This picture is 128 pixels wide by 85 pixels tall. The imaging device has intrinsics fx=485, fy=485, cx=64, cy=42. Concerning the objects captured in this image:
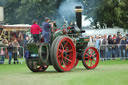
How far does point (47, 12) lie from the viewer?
172 ft

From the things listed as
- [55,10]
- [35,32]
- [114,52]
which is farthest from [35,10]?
[35,32]

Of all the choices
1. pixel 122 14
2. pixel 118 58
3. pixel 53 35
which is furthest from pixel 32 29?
pixel 122 14

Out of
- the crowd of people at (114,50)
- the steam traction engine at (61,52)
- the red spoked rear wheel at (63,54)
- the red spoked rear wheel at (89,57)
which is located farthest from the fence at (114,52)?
the red spoked rear wheel at (63,54)

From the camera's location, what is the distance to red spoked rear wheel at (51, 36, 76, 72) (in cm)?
1593

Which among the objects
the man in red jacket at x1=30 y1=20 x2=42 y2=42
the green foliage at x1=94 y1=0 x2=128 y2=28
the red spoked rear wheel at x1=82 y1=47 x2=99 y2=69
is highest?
the green foliage at x1=94 y1=0 x2=128 y2=28

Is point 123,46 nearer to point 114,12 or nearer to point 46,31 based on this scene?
point 46,31

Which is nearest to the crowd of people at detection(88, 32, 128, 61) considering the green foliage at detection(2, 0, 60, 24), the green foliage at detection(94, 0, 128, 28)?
the green foliage at detection(94, 0, 128, 28)

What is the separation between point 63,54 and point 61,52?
20 cm

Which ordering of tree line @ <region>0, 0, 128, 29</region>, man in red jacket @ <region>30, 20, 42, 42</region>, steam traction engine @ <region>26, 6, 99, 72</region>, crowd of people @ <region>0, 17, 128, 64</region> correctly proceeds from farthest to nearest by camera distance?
tree line @ <region>0, 0, 128, 29</region>
crowd of people @ <region>0, 17, 128, 64</region>
man in red jacket @ <region>30, 20, 42, 42</region>
steam traction engine @ <region>26, 6, 99, 72</region>

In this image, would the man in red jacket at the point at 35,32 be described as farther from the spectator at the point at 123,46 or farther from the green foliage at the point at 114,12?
the green foliage at the point at 114,12

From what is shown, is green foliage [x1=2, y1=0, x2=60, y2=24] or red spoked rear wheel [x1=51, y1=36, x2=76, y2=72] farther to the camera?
green foliage [x1=2, y1=0, x2=60, y2=24]

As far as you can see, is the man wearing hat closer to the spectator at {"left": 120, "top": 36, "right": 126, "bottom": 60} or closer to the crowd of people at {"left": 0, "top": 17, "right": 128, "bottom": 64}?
the crowd of people at {"left": 0, "top": 17, "right": 128, "bottom": 64}

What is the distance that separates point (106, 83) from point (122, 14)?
96.3 ft

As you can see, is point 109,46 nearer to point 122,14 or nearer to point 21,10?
point 122,14
